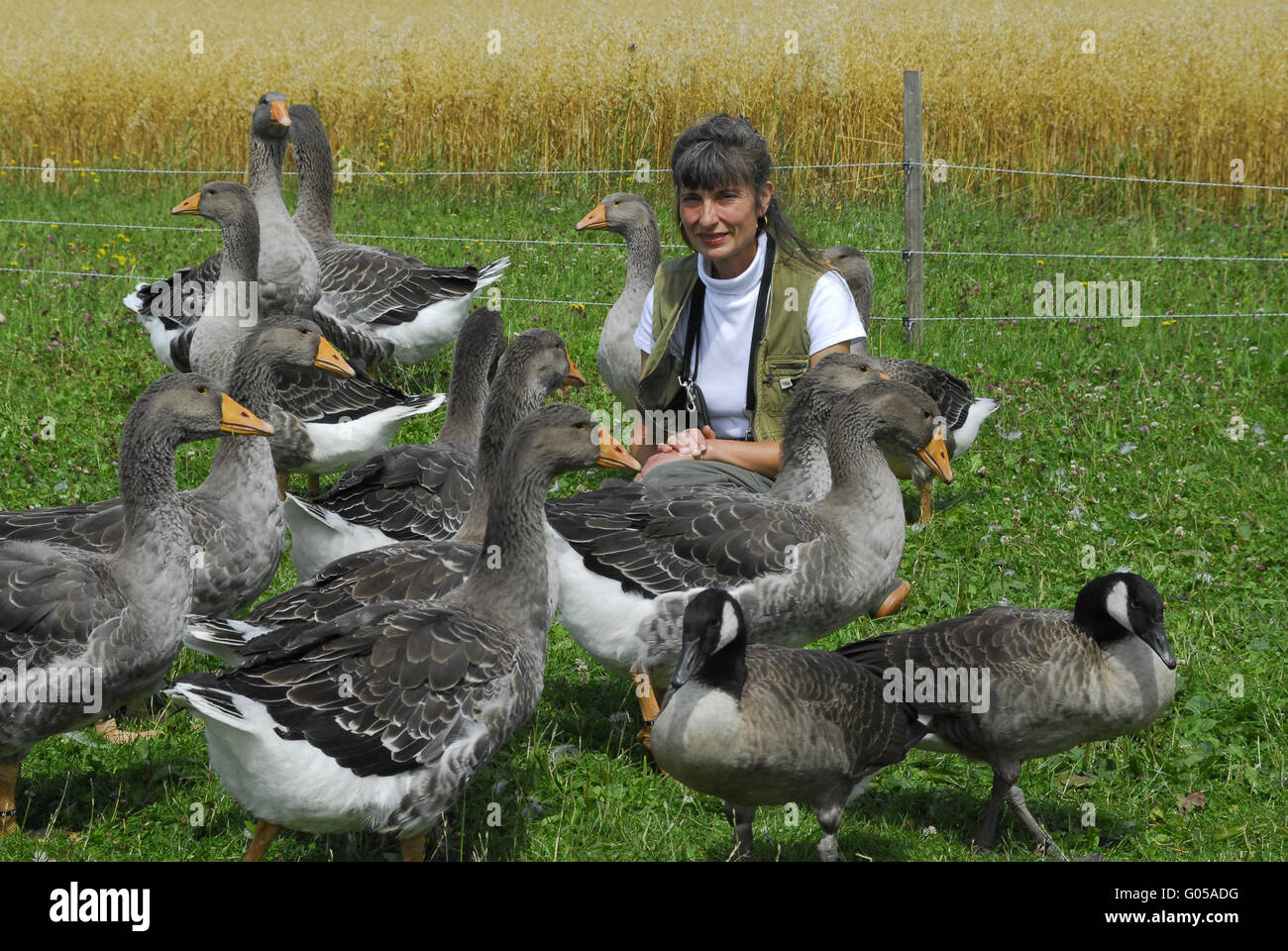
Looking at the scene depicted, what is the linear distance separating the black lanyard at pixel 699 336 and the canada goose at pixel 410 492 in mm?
895

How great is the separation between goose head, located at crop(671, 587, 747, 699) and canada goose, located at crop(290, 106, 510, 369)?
690 centimetres

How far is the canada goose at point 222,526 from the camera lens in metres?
6.11

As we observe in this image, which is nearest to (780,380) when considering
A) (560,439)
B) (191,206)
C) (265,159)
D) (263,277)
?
(560,439)

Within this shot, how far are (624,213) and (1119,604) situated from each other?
238 inches

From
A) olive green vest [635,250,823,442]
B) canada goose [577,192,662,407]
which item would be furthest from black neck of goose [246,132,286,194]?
olive green vest [635,250,823,442]

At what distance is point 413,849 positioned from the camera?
4.87m

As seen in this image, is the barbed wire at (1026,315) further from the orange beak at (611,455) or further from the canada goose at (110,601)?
the canada goose at (110,601)

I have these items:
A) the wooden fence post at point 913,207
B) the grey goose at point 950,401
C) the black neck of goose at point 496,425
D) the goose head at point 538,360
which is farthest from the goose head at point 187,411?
the wooden fence post at point 913,207

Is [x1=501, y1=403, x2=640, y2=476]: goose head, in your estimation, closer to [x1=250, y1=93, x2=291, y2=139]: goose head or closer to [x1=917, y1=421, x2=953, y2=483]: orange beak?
[x1=917, y1=421, x2=953, y2=483]: orange beak

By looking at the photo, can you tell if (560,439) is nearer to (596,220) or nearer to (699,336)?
(699,336)

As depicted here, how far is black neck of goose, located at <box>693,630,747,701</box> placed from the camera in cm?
466

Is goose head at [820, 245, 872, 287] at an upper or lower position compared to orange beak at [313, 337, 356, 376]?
upper

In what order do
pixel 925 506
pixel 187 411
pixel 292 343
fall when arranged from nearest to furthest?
1. pixel 187 411
2. pixel 292 343
3. pixel 925 506

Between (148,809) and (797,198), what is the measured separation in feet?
41.8
